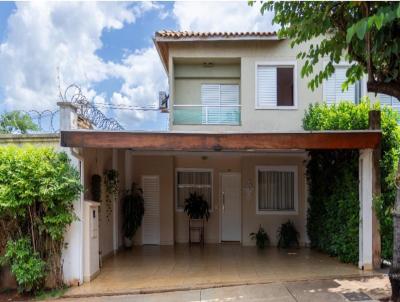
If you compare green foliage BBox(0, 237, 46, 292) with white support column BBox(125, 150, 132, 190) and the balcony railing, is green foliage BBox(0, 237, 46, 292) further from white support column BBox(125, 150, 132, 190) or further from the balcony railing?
the balcony railing

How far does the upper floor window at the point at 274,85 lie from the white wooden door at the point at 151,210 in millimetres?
4470

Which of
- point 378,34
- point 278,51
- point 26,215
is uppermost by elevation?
point 278,51

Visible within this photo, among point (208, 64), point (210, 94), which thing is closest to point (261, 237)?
point (210, 94)

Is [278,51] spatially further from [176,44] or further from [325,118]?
[325,118]

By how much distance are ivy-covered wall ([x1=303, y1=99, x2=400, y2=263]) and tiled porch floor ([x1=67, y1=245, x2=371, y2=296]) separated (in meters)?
0.60

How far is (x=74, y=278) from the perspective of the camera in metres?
7.84

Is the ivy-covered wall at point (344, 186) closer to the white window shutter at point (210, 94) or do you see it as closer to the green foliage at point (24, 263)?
the white window shutter at point (210, 94)

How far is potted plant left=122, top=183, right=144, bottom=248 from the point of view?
40.0 feet

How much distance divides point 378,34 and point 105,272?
23.8 ft

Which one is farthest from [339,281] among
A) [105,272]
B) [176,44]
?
[176,44]

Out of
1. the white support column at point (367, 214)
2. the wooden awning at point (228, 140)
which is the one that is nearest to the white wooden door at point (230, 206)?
the white support column at point (367, 214)

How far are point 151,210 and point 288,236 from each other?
4.52m

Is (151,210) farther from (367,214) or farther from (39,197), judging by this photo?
(367,214)

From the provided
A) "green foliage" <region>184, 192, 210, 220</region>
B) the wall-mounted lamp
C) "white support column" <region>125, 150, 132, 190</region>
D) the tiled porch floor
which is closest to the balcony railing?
the wall-mounted lamp
